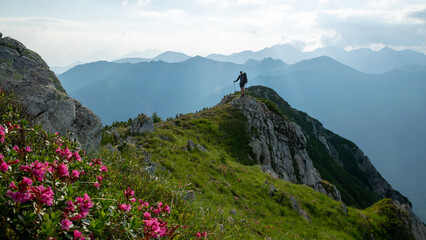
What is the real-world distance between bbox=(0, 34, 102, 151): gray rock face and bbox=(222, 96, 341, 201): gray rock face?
58.2 feet

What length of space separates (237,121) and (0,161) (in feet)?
85.4

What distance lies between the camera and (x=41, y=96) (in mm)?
9258

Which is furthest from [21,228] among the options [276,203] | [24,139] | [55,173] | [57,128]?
[276,203]

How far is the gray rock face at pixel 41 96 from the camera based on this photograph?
29.2 ft

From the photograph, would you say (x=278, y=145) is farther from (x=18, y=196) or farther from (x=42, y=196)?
(x=18, y=196)

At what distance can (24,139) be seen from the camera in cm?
467

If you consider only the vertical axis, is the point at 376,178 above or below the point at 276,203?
below

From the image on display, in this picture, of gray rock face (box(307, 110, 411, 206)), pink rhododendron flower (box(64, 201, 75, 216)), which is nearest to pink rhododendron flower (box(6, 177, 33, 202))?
pink rhododendron flower (box(64, 201, 75, 216))

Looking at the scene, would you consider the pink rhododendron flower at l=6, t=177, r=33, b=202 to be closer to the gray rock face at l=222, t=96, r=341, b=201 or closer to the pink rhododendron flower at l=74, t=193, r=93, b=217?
the pink rhododendron flower at l=74, t=193, r=93, b=217

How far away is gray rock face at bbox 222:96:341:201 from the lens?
26766 mm

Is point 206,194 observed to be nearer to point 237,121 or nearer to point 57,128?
point 57,128

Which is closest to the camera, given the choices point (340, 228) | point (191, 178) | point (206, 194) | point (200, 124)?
point (206, 194)

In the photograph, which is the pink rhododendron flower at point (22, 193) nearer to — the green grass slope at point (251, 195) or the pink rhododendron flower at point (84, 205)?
the pink rhododendron flower at point (84, 205)

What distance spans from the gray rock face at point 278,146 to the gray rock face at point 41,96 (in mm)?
17742
